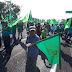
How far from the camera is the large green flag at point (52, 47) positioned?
2438mm

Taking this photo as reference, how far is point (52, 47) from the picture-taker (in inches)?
100

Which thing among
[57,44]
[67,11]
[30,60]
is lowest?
[30,60]

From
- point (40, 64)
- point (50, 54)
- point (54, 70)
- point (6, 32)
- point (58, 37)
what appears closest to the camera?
point (58, 37)

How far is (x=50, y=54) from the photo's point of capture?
2.62 meters

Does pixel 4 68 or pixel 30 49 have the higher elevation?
pixel 30 49

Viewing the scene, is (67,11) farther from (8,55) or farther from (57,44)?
(57,44)

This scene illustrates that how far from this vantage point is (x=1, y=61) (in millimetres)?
5160

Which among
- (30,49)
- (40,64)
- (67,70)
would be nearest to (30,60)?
(30,49)

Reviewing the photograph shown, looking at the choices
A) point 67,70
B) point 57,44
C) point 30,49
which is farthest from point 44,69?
point 57,44

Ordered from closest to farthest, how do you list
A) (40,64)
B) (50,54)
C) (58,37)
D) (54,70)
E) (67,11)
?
(58,37), (50,54), (54,70), (40,64), (67,11)

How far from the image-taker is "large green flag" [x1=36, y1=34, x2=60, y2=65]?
2438 mm

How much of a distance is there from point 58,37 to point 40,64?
2858 mm

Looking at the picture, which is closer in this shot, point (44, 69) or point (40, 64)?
point (44, 69)

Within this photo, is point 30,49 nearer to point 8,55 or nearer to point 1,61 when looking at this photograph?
point 1,61
